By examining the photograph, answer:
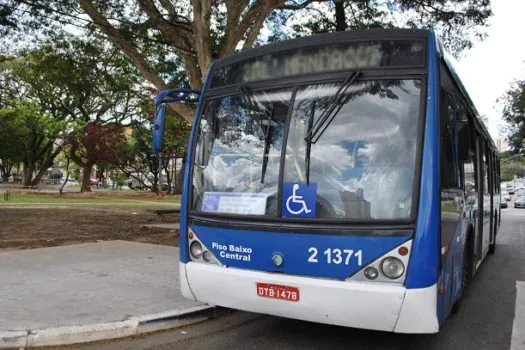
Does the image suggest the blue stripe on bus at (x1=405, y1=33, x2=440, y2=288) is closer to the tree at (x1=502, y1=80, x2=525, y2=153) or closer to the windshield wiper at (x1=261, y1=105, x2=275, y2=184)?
the windshield wiper at (x1=261, y1=105, x2=275, y2=184)

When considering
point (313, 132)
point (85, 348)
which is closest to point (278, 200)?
point (313, 132)

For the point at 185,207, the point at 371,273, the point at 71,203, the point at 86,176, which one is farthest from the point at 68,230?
the point at 86,176

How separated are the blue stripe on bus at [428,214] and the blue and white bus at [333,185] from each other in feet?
0.03

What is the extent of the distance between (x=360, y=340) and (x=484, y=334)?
151cm

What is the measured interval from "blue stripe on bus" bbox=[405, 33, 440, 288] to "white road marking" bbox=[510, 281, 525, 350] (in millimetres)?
1851

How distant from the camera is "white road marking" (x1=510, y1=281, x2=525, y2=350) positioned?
5164mm

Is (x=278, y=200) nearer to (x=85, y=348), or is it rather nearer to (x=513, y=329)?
(x=85, y=348)

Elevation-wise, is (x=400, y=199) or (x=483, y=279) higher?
(x=400, y=199)

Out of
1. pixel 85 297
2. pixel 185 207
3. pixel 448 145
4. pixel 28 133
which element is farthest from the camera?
pixel 28 133

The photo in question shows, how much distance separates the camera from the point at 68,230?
14.2m

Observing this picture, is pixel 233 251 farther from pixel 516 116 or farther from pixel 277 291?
pixel 516 116

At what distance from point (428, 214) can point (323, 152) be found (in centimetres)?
104

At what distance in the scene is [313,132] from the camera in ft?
14.9

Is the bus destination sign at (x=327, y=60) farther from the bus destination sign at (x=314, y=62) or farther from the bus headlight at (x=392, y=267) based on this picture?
the bus headlight at (x=392, y=267)
